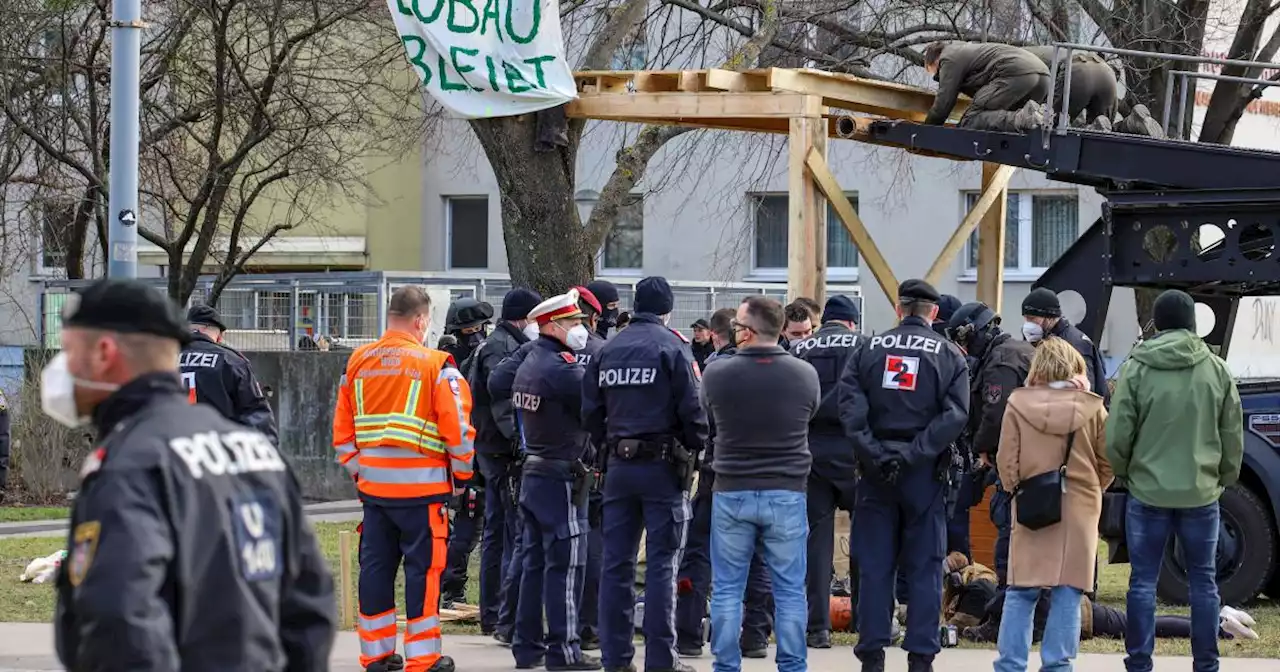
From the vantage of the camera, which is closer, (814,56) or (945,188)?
(814,56)

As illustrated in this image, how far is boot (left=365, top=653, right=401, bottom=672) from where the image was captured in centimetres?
863

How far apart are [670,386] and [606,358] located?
350 mm

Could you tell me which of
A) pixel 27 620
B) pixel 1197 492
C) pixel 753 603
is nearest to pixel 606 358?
pixel 753 603

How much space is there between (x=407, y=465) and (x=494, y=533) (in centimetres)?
224

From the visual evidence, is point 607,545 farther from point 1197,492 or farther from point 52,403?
point 52,403

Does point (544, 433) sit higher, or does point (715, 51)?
point (715, 51)

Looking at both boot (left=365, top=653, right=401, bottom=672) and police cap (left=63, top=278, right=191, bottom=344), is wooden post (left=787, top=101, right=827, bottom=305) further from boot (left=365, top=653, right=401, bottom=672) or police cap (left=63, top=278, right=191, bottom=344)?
police cap (left=63, top=278, right=191, bottom=344)

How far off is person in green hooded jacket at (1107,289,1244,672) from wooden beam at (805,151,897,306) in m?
3.18

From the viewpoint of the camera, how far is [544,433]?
908 cm

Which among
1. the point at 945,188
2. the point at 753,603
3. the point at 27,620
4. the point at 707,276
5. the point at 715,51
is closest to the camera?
the point at 753,603

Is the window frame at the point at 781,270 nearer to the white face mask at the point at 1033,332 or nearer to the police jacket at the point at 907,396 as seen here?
the white face mask at the point at 1033,332

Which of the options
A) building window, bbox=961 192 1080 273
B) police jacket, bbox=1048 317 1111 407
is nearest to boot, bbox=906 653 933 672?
police jacket, bbox=1048 317 1111 407

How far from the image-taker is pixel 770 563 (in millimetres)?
8305

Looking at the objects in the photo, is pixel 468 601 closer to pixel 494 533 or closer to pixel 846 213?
pixel 494 533
